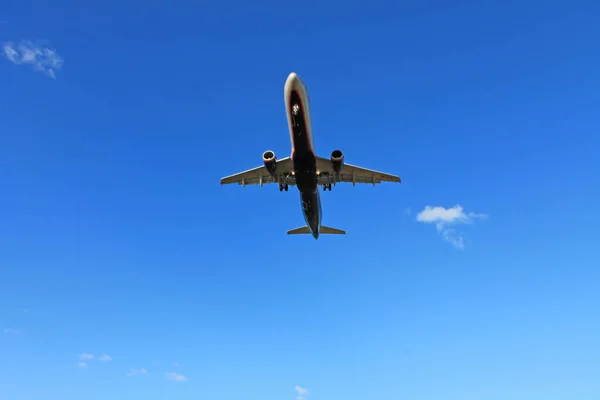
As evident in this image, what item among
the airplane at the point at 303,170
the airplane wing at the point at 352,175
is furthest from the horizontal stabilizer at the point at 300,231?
the airplane wing at the point at 352,175

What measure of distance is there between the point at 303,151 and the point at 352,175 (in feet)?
27.2

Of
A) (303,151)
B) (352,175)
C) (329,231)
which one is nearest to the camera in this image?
(303,151)

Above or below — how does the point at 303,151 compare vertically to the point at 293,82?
below

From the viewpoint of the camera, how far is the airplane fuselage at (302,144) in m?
37.8

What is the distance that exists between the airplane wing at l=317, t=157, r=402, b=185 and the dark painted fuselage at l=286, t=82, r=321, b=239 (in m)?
1.89

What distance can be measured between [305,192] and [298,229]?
12.8 m

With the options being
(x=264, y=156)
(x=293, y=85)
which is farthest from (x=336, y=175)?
(x=293, y=85)

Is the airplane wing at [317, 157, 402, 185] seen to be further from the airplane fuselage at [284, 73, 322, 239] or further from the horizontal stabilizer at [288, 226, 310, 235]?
the horizontal stabilizer at [288, 226, 310, 235]

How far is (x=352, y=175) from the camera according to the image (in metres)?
47.3

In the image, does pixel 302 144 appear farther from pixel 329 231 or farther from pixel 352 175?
pixel 329 231

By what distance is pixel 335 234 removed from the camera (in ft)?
182

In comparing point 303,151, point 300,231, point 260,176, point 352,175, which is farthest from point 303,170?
point 300,231

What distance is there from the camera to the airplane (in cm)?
3812

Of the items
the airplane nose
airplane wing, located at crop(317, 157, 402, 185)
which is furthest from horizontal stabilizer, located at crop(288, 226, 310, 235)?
the airplane nose
